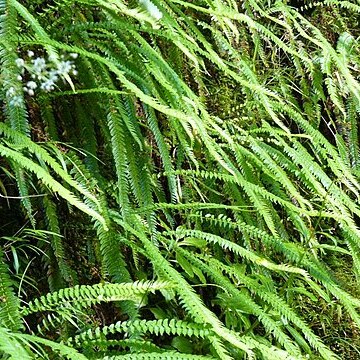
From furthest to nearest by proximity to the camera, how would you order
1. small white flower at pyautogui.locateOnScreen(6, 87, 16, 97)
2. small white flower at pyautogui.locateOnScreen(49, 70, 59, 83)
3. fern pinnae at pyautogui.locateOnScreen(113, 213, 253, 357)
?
1. small white flower at pyautogui.locateOnScreen(49, 70, 59, 83)
2. small white flower at pyautogui.locateOnScreen(6, 87, 16, 97)
3. fern pinnae at pyautogui.locateOnScreen(113, 213, 253, 357)

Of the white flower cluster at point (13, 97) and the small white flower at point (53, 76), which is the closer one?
the white flower cluster at point (13, 97)

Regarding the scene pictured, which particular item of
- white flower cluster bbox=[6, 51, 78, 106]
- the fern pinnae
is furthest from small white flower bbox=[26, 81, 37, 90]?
the fern pinnae

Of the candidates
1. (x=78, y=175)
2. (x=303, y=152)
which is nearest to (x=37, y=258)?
(x=78, y=175)

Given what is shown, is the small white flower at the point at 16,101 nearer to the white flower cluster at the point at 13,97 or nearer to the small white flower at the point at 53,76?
the white flower cluster at the point at 13,97

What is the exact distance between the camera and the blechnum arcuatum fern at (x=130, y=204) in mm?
1008

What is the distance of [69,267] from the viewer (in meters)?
1.16

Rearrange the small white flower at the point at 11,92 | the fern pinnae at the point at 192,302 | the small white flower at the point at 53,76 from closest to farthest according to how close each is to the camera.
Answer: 1. the fern pinnae at the point at 192,302
2. the small white flower at the point at 11,92
3. the small white flower at the point at 53,76

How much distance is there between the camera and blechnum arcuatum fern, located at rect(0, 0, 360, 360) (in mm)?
1008

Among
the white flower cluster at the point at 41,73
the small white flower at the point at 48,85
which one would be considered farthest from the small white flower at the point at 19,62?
the small white flower at the point at 48,85

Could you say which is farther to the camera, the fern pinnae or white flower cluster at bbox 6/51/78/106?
white flower cluster at bbox 6/51/78/106

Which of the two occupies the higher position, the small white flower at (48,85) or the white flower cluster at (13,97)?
the small white flower at (48,85)

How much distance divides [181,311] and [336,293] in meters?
0.38

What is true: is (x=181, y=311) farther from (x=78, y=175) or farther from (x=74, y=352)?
(x=74, y=352)

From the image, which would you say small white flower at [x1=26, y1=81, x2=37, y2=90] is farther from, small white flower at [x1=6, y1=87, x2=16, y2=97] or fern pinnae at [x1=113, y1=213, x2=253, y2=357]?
fern pinnae at [x1=113, y1=213, x2=253, y2=357]
